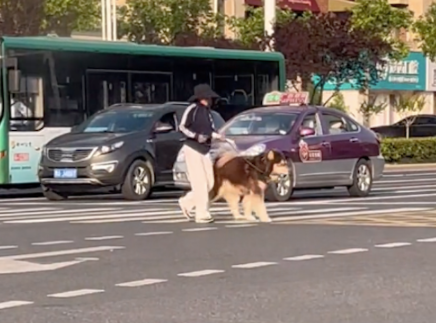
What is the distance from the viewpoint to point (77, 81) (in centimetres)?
2494

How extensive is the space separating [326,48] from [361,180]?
18.2m

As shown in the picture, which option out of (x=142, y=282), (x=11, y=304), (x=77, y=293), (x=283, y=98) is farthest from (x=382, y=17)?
(x=11, y=304)

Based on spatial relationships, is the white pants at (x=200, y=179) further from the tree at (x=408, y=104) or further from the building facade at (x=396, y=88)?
the tree at (x=408, y=104)

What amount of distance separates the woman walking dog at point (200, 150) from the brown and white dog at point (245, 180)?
20cm

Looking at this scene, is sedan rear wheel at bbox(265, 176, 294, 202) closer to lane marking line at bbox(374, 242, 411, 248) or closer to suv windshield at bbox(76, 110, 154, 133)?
suv windshield at bbox(76, 110, 154, 133)

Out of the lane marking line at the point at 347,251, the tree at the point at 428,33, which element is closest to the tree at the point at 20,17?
the tree at the point at 428,33

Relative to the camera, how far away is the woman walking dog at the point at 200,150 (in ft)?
52.7

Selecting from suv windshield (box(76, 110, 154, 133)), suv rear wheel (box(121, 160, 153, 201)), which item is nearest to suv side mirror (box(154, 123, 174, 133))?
suv windshield (box(76, 110, 154, 133))

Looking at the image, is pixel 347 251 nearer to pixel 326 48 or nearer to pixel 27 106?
pixel 27 106

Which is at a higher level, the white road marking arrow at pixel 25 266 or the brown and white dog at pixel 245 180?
the brown and white dog at pixel 245 180

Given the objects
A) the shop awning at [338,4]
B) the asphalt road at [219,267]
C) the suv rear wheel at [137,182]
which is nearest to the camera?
the asphalt road at [219,267]

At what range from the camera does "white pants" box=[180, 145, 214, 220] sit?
16.0 meters

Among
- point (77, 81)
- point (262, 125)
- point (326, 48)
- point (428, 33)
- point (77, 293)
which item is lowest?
point (77, 293)

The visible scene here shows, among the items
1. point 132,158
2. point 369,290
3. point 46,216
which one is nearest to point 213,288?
point 369,290
